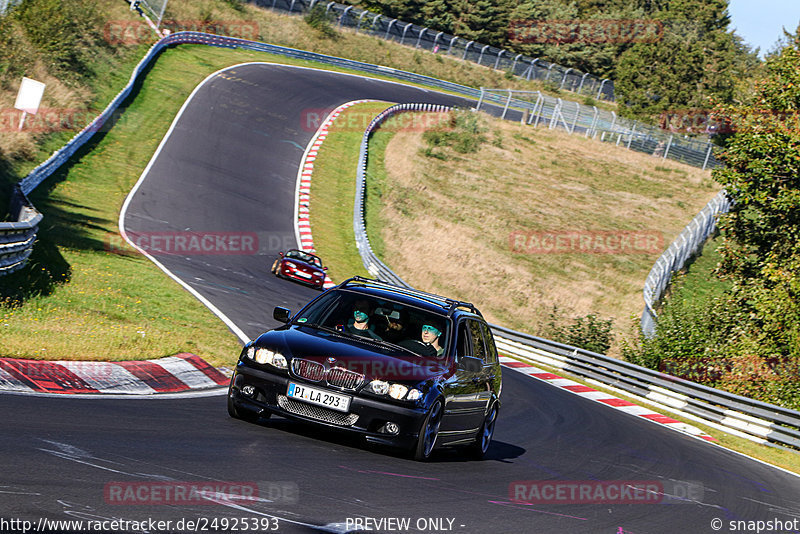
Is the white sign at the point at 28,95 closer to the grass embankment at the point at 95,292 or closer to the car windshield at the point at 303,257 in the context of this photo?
the grass embankment at the point at 95,292

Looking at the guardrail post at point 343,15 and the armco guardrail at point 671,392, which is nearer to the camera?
the armco guardrail at point 671,392

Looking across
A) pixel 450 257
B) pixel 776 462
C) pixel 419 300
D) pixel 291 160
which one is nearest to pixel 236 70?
pixel 291 160

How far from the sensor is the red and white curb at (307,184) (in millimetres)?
30998

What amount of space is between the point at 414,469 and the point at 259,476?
1.99 meters

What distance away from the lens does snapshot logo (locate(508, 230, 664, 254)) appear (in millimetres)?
41406

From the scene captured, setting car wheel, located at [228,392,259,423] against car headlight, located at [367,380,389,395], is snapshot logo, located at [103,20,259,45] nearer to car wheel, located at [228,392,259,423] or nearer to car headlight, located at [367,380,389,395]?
car wheel, located at [228,392,259,423]

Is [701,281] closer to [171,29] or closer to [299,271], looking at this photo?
[299,271]

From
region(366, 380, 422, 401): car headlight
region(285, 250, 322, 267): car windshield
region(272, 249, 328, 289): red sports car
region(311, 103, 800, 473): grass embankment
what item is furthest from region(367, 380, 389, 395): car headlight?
region(285, 250, 322, 267): car windshield

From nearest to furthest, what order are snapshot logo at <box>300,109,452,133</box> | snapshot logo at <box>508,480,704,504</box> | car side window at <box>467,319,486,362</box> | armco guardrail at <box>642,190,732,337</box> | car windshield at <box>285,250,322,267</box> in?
snapshot logo at <box>508,480,704,504</box> → car side window at <box>467,319,486,362</box> → car windshield at <box>285,250,322,267</box> → armco guardrail at <box>642,190,732,337</box> → snapshot logo at <box>300,109,452,133</box>

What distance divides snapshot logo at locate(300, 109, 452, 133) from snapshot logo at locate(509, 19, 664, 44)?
41413 mm

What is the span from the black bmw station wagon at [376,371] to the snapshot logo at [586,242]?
30.9m

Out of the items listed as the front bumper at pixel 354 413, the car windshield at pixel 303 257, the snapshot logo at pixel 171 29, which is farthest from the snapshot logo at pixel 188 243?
the snapshot logo at pixel 171 29

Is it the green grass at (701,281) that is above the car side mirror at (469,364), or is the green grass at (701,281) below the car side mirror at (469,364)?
below

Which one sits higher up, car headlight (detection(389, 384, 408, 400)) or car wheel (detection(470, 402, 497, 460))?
car headlight (detection(389, 384, 408, 400))
